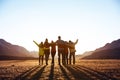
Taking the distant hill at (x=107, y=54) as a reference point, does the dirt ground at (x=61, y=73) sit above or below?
below

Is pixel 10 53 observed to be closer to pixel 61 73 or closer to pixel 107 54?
pixel 107 54

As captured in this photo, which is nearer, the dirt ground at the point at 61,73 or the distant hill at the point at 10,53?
the dirt ground at the point at 61,73

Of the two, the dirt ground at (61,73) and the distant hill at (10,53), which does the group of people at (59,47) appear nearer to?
the dirt ground at (61,73)

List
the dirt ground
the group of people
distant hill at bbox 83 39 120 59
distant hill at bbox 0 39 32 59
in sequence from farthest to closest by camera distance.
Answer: distant hill at bbox 83 39 120 59
distant hill at bbox 0 39 32 59
the group of people
the dirt ground

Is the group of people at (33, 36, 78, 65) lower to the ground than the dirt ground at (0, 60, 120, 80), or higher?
higher

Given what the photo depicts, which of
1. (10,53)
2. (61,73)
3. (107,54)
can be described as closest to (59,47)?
(61,73)

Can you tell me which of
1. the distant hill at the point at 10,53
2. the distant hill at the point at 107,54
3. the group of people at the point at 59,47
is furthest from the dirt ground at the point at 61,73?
the distant hill at the point at 107,54

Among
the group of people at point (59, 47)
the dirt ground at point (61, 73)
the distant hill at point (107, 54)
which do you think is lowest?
the dirt ground at point (61, 73)

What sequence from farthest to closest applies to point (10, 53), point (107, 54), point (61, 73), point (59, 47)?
point (10, 53) → point (107, 54) → point (59, 47) → point (61, 73)

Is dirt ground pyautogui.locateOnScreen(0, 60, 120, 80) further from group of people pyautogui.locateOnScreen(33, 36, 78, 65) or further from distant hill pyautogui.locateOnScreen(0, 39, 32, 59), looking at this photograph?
→ distant hill pyautogui.locateOnScreen(0, 39, 32, 59)

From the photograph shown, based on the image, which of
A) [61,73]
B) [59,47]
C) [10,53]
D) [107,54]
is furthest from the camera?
[10,53]

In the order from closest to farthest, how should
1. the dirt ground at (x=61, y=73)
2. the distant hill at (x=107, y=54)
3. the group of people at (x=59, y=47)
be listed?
the dirt ground at (x=61, y=73), the group of people at (x=59, y=47), the distant hill at (x=107, y=54)

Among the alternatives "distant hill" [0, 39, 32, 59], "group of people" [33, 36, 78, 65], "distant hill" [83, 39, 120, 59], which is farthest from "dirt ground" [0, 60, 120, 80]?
"distant hill" [83, 39, 120, 59]

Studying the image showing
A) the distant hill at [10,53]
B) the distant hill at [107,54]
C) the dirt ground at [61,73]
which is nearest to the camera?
the dirt ground at [61,73]
